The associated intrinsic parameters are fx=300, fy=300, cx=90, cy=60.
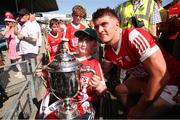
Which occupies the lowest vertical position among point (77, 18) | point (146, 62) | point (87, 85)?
point (87, 85)

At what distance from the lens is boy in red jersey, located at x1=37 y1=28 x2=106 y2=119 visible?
9.23 ft

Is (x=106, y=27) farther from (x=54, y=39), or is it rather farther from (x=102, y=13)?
(x=54, y=39)

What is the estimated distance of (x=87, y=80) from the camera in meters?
3.17

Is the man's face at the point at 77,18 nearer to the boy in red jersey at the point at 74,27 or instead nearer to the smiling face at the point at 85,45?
the boy in red jersey at the point at 74,27

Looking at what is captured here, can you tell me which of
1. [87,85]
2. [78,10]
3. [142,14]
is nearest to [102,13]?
[87,85]

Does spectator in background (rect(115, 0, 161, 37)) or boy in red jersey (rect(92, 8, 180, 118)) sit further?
spectator in background (rect(115, 0, 161, 37))

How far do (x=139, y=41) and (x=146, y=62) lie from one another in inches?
8.0

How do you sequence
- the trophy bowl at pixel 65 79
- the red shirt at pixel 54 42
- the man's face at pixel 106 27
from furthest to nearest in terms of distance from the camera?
the red shirt at pixel 54 42
the man's face at pixel 106 27
the trophy bowl at pixel 65 79

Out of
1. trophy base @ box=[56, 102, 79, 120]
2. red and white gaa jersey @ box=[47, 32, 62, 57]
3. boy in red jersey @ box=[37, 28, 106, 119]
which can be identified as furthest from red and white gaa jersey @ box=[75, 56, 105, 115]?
red and white gaa jersey @ box=[47, 32, 62, 57]

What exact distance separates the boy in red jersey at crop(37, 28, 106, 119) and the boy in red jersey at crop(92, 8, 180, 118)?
0.84 ft

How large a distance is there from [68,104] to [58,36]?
4431mm

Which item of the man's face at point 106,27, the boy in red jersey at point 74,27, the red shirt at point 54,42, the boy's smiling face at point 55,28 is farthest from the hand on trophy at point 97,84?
the boy's smiling face at point 55,28

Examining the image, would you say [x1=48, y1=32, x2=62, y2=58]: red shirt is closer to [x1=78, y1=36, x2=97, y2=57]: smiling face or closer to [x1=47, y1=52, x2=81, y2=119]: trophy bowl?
[x1=78, y1=36, x2=97, y2=57]: smiling face

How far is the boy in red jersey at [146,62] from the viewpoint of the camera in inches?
106
